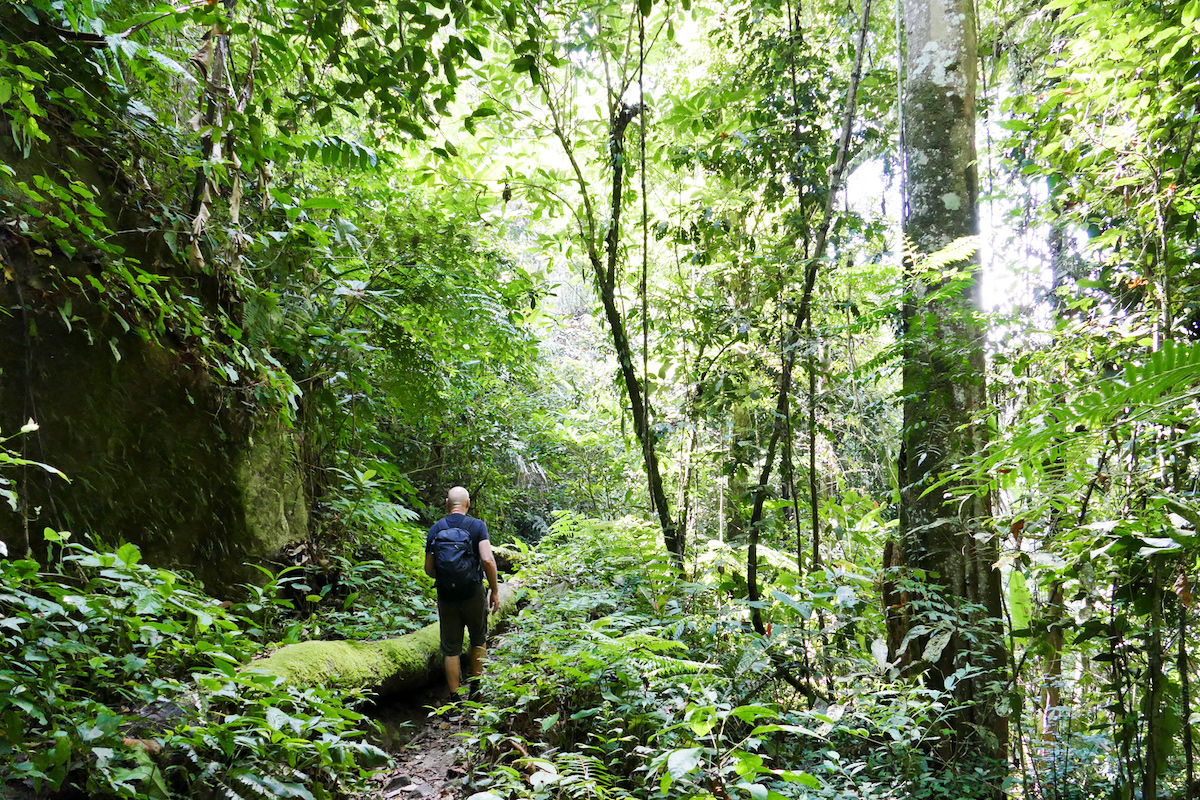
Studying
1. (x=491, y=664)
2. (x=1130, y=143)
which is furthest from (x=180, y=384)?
(x=1130, y=143)

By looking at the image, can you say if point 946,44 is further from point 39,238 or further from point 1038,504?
point 39,238

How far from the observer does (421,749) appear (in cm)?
473

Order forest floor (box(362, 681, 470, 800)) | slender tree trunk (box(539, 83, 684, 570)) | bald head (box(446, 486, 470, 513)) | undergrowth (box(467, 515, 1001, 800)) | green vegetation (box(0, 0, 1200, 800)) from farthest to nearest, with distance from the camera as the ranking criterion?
bald head (box(446, 486, 470, 513))
slender tree trunk (box(539, 83, 684, 570))
forest floor (box(362, 681, 470, 800))
green vegetation (box(0, 0, 1200, 800))
undergrowth (box(467, 515, 1001, 800))

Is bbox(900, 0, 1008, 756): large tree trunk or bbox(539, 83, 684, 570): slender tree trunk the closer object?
bbox(900, 0, 1008, 756): large tree trunk

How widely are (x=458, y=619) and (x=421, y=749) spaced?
3.61 ft

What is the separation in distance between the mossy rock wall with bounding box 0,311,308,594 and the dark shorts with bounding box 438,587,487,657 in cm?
A: 158

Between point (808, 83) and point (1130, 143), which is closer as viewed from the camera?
point (1130, 143)

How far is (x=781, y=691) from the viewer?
4.07 meters

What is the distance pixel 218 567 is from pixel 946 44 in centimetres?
629

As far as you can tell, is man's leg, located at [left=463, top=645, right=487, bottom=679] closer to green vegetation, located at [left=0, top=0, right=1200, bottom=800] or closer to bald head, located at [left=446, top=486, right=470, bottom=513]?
green vegetation, located at [left=0, top=0, right=1200, bottom=800]

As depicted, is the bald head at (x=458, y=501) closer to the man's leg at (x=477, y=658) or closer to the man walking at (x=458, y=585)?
the man walking at (x=458, y=585)

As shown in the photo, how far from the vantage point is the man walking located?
18.2ft

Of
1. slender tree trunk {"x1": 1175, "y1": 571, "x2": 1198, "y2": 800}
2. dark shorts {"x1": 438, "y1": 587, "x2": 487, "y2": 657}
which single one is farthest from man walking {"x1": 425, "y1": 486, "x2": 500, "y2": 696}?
slender tree trunk {"x1": 1175, "y1": 571, "x2": 1198, "y2": 800}

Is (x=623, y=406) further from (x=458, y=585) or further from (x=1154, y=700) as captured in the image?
(x=1154, y=700)
